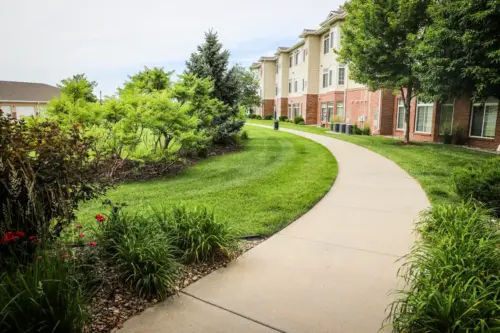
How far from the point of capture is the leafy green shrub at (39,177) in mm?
3488

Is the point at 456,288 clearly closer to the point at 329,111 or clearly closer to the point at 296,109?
the point at 329,111

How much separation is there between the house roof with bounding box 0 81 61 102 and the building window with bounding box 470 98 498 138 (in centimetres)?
5113

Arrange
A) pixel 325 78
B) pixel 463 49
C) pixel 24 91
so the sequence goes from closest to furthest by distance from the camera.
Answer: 1. pixel 463 49
2. pixel 325 78
3. pixel 24 91

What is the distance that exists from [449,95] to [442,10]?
10.7 ft

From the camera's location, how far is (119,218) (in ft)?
14.7

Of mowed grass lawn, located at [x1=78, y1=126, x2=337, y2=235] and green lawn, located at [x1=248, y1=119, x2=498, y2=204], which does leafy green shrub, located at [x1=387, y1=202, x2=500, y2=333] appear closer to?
mowed grass lawn, located at [x1=78, y1=126, x2=337, y2=235]

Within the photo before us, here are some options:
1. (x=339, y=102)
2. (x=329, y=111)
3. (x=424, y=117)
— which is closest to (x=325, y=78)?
(x=329, y=111)

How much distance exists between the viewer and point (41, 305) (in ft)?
9.12

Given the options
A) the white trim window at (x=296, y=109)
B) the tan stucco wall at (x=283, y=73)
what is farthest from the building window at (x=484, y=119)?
the tan stucco wall at (x=283, y=73)

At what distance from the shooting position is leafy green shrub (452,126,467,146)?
18125 millimetres

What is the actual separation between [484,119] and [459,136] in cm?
147

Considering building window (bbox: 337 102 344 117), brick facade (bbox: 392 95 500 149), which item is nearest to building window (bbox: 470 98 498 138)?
brick facade (bbox: 392 95 500 149)

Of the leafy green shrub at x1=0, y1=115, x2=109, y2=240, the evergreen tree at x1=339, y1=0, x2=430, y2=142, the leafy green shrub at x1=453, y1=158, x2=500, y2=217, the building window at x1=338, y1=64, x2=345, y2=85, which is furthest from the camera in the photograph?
the building window at x1=338, y1=64, x2=345, y2=85

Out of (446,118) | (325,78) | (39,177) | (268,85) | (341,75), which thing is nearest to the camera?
(39,177)
